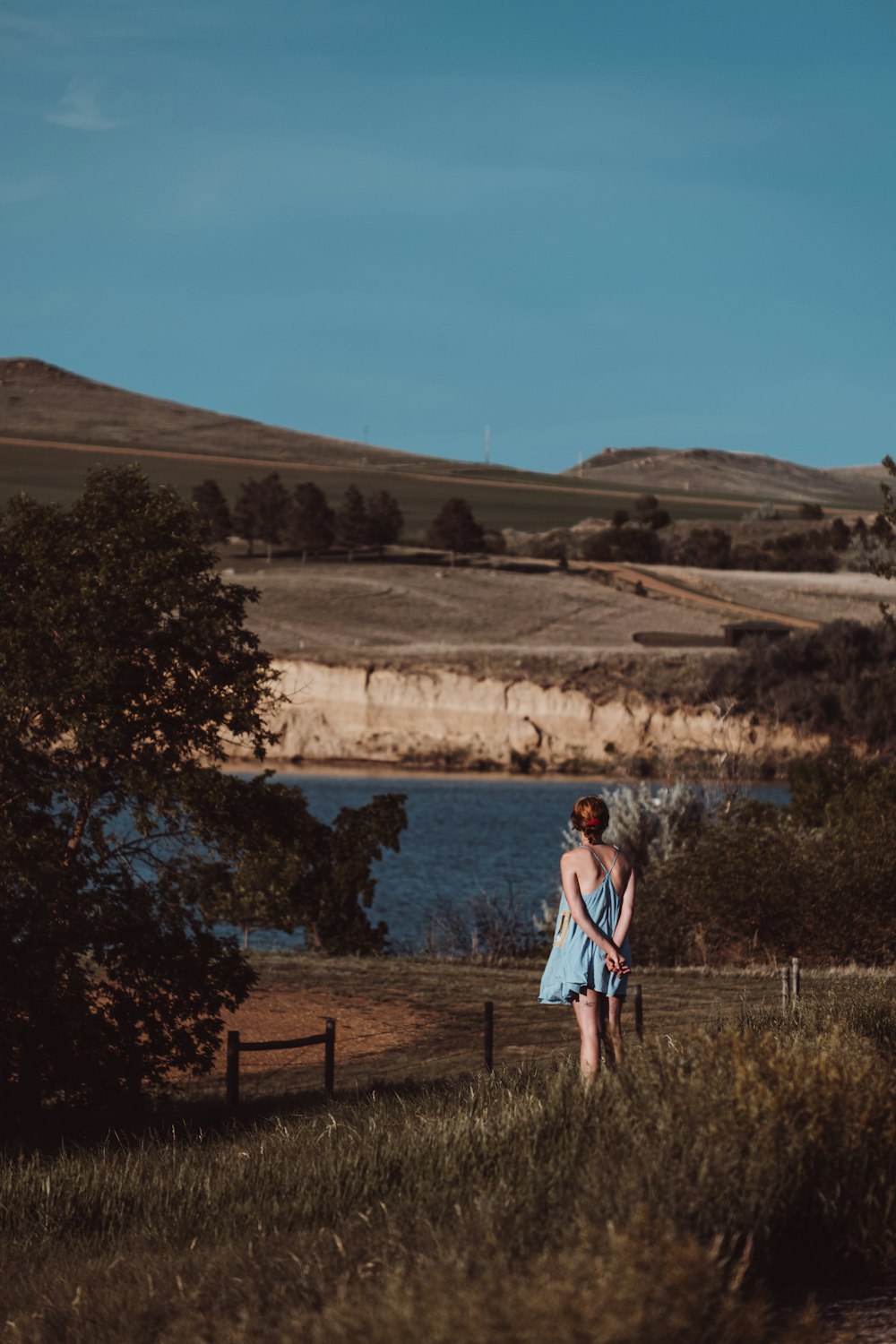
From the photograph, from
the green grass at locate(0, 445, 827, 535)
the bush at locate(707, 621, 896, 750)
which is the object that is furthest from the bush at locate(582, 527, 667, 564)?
the bush at locate(707, 621, 896, 750)

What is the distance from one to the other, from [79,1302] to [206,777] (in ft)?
28.7

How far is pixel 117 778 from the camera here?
1506cm

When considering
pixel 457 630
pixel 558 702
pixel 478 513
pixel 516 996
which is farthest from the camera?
pixel 478 513

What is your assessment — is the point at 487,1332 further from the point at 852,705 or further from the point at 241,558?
the point at 241,558

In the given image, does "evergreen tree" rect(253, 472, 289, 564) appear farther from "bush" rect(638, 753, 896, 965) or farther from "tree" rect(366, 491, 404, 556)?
"bush" rect(638, 753, 896, 965)

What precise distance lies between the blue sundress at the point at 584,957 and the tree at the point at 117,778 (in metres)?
4.91

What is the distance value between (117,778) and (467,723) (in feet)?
188

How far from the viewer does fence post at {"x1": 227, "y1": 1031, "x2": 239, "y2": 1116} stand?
14.2 metres

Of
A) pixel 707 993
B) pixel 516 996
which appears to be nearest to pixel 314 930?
pixel 516 996

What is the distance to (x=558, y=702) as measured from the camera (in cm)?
7075

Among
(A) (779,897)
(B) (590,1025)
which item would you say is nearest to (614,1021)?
(B) (590,1025)

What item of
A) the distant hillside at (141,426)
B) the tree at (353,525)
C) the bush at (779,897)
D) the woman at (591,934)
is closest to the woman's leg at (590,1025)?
the woman at (591,934)

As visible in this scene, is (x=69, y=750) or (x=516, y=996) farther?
(x=516, y=996)

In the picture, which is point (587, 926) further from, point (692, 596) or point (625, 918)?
point (692, 596)
